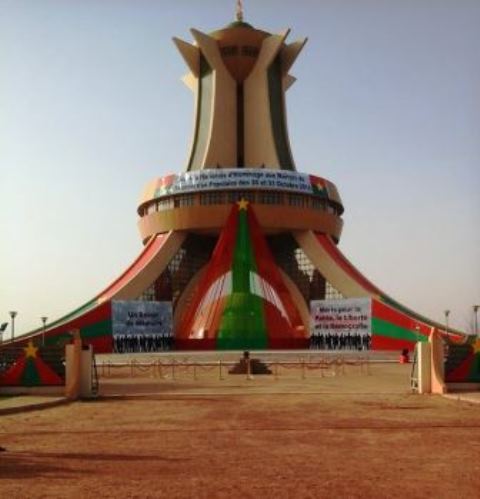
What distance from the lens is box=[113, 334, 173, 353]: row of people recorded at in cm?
4553

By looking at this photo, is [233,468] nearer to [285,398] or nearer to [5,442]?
[5,442]

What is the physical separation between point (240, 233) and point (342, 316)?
931 centimetres

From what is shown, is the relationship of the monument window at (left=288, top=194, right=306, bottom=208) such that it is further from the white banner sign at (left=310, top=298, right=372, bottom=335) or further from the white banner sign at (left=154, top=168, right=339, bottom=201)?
the white banner sign at (left=310, top=298, right=372, bottom=335)

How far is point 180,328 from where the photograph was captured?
47625 mm

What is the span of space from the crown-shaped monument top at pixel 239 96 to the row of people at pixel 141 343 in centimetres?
1544

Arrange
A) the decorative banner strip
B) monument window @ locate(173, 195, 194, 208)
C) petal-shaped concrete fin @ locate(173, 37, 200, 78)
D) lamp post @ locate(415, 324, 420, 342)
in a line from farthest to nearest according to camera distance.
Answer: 1. petal-shaped concrete fin @ locate(173, 37, 200, 78)
2. monument window @ locate(173, 195, 194, 208)
3. the decorative banner strip
4. lamp post @ locate(415, 324, 420, 342)

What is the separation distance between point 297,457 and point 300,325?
→ 3823 cm

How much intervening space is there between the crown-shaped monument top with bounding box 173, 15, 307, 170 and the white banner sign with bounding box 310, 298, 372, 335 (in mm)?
14182

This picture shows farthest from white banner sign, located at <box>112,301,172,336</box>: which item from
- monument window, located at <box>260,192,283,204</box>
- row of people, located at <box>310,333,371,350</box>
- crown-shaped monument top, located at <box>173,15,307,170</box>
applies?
crown-shaped monument top, located at <box>173,15,307,170</box>

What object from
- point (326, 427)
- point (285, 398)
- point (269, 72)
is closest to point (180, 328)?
point (269, 72)

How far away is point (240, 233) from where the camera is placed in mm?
48594

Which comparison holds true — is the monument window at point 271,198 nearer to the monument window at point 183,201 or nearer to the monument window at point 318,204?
the monument window at point 318,204

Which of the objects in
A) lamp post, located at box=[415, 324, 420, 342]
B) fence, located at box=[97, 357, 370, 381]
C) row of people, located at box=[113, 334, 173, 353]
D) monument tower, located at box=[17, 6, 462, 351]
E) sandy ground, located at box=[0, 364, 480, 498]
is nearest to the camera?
sandy ground, located at box=[0, 364, 480, 498]

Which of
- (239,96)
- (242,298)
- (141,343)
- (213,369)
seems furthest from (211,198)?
(213,369)
